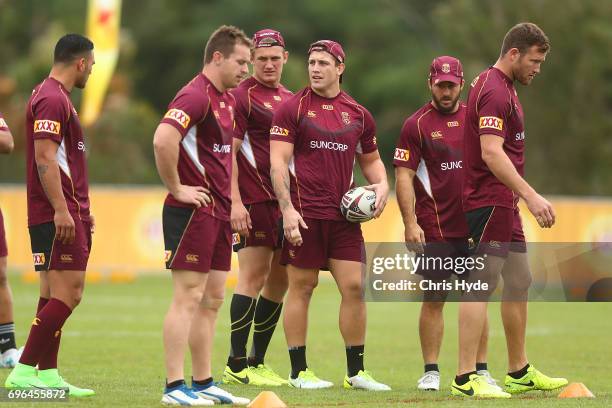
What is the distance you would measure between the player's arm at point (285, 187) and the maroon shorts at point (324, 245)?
0.71ft

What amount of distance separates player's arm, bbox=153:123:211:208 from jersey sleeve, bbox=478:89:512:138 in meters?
2.27

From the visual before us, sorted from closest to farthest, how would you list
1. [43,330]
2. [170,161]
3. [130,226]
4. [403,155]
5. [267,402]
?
[267,402]
[170,161]
[43,330]
[403,155]
[130,226]

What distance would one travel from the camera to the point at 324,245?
34.4 ft

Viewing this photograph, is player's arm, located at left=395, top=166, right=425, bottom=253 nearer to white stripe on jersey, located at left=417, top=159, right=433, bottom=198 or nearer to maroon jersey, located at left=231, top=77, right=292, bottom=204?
white stripe on jersey, located at left=417, top=159, right=433, bottom=198

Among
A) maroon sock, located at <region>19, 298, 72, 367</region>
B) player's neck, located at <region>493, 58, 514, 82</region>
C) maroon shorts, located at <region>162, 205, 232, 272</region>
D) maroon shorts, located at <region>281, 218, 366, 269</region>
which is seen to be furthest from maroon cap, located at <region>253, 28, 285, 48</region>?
maroon sock, located at <region>19, 298, 72, 367</region>

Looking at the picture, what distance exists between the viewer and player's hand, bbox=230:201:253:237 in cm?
1055

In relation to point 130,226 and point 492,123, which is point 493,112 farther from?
point 130,226

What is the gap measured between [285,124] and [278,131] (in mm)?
79

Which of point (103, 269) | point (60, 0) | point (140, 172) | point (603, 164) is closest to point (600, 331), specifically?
point (103, 269)

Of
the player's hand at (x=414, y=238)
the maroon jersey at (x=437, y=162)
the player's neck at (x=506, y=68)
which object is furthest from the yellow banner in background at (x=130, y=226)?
the player's neck at (x=506, y=68)

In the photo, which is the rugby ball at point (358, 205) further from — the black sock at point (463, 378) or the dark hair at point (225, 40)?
the dark hair at point (225, 40)

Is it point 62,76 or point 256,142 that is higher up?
point 62,76

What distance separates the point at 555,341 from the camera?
613 inches

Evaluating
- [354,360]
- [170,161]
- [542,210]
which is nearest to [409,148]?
[354,360]
